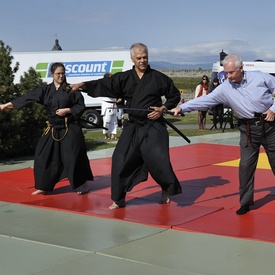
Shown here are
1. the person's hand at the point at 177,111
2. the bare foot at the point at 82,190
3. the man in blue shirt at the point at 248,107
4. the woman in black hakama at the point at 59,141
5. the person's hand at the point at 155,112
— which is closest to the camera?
the man in blue shirt at the point at 248,107

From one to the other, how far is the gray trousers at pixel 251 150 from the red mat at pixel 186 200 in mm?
288

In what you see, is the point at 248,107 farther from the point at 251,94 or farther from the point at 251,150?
the point at 251,150

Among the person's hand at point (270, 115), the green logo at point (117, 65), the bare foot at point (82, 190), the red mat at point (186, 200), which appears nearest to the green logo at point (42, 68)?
the green logo at point (117, 65)

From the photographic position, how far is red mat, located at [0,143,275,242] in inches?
240

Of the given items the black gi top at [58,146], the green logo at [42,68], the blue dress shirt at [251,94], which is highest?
the green logo at [42,68]

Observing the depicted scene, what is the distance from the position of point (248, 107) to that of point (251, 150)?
0.53 m

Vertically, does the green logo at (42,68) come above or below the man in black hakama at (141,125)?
above

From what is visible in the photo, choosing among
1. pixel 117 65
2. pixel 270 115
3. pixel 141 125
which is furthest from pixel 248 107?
pixel 117 65

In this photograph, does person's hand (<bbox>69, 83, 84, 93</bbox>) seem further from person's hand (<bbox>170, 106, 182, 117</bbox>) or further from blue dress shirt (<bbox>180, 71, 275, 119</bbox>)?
blue dress shirt (<bbox>180, 71, 275, 119</bbox>)

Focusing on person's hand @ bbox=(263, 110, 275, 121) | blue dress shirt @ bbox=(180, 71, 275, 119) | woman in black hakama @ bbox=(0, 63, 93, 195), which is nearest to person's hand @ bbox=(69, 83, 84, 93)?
woman in black hakama @ bbox=(0, 63, 93, 195)

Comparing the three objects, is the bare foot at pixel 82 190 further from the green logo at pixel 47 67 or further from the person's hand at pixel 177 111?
the green logo at pixel 47 67

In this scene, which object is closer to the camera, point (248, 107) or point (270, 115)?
point (270, 115)

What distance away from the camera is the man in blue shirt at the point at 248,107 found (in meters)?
6.23

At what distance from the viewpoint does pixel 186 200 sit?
7.46 meters
